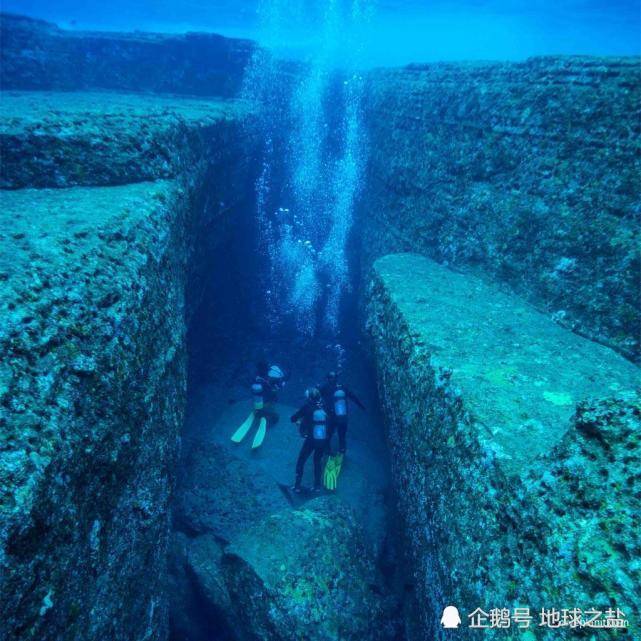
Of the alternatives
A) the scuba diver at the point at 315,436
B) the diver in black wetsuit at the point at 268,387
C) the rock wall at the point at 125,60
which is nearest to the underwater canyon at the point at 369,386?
the diver in black wetsuit at the point at 268,387

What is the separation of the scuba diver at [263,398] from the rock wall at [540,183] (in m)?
4.52

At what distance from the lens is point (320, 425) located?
7598mm

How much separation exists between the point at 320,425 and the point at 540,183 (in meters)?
5.73

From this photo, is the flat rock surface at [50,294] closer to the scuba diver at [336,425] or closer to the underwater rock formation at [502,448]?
the underwater rock formation at [502,448]

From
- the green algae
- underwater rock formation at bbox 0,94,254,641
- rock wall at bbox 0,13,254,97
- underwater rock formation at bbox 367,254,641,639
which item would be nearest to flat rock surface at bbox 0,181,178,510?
underwater rock formation at bbox 0,94,254,641

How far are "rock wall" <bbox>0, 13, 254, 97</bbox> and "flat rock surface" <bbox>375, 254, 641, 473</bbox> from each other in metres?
15.1

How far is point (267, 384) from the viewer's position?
9.39m

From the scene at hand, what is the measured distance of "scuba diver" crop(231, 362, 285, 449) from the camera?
357 inches

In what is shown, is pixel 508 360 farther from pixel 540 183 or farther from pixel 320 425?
pixel 320 425

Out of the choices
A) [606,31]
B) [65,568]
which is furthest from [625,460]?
[606,31]

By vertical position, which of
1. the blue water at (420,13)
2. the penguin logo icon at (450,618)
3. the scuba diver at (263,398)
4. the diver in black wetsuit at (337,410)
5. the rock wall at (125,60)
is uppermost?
the blue water at (420,13)

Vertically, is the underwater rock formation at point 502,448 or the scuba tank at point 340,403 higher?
the underwater rock formation at point 502,448

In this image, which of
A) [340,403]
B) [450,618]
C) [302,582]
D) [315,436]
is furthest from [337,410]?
[450,618]

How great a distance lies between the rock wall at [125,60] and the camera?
15641mm
